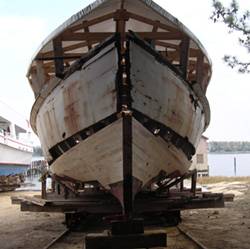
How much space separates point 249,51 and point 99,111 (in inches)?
247

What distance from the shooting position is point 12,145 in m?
18.6

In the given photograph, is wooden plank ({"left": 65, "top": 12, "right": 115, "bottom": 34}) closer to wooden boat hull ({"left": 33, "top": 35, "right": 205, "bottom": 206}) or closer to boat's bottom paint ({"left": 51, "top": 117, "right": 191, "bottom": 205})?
wooden boat hull ({"left": 33, "top": 35, "right": 205, "bottom": 206})

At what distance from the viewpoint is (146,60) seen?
4.31 metres

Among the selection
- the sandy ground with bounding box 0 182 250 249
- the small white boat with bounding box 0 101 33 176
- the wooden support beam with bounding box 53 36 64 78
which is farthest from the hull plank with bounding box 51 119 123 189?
the small white boat with bounding box 0 101 33 176

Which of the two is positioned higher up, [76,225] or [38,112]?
[38,112]

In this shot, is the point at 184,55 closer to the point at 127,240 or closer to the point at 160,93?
the point at 160,93

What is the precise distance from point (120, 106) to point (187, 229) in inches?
112

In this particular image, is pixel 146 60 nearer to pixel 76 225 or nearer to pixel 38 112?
pixel 38 112

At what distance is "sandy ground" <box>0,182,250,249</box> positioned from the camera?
4574 mm

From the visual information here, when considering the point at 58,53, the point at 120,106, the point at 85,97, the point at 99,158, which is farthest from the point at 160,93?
the point at 58,53

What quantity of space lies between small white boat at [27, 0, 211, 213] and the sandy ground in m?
1.15

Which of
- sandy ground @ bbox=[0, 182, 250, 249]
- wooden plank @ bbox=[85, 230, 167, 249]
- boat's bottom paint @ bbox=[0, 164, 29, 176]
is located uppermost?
boat's bottom paint @ bbox=[0, 164, 29, 176]

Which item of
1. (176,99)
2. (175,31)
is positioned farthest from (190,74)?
(176,99)

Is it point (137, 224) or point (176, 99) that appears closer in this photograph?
point (137, 224)
